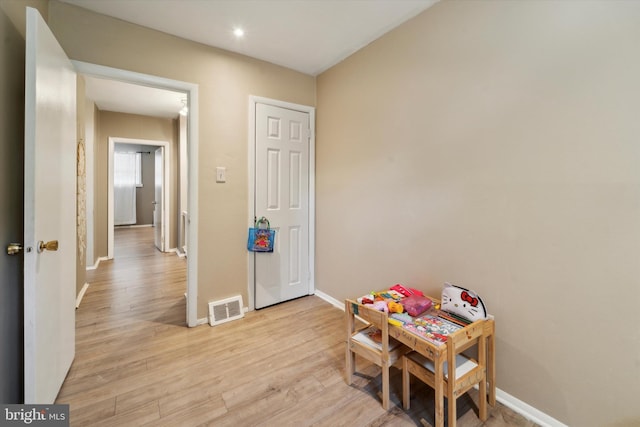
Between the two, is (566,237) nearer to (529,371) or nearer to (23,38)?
(529,371)

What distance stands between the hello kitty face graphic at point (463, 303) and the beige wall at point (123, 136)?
16.5ft

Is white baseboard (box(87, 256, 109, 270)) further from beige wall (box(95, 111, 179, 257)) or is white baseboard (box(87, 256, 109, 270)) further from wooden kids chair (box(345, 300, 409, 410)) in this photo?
wooden kids chair (box(345, 300, 409, 410))

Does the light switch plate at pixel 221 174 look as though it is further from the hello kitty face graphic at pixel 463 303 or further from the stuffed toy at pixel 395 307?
the hello kitty face graphic at pixel 463 303

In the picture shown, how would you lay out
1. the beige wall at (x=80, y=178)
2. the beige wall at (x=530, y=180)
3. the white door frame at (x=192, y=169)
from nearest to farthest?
1. the beige wall at (x=530, y=180)
2. the white door frame at (x=192, y=169)
3. the beige wall at (x=80, y=178)

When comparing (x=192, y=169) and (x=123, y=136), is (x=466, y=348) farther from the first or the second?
(x=123, y=136)

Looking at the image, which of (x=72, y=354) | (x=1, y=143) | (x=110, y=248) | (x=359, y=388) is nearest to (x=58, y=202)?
(x=1, y=143)

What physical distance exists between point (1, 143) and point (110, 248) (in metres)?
4.11

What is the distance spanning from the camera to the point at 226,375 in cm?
178

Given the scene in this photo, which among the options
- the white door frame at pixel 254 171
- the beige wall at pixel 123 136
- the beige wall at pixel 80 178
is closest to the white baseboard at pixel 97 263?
the beige wall at pixel 123 136

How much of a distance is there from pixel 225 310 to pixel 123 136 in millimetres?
4112

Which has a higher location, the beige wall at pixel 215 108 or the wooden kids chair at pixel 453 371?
the beige wall at pixel 215 108

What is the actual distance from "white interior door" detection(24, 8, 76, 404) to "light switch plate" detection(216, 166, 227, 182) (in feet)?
3.15

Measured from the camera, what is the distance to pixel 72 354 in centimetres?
184

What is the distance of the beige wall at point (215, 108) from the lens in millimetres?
2074
